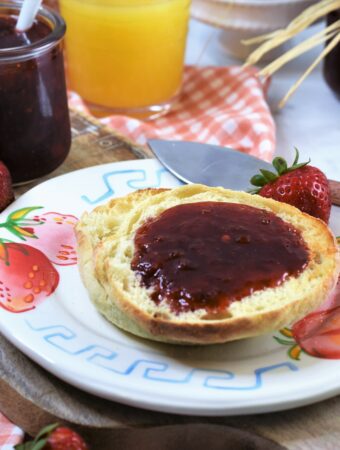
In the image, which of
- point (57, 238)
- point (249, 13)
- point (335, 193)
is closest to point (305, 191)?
point (335, 193)

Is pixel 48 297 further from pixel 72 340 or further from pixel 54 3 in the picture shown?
pixel 54 3

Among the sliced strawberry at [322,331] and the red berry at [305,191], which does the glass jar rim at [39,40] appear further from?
the sliced strawberry at [322,331]

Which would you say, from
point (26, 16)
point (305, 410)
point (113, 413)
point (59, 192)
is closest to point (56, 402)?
point (113, 413)


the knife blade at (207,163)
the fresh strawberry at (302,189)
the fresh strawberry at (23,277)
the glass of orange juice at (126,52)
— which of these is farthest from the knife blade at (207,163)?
the glass of orange juice at (126,52)

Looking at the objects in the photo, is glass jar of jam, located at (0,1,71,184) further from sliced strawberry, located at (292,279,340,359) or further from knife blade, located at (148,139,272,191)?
sliced strawberry, located at (292,279,340,359)

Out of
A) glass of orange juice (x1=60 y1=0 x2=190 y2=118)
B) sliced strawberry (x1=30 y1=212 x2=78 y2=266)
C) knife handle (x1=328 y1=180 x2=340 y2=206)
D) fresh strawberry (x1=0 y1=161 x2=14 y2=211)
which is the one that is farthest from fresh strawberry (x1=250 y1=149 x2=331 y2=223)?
glass of orange juice (x1=60 y1=0 x2=190 y2=118)

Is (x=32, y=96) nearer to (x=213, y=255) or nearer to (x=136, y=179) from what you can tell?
(x=136, y=179)
